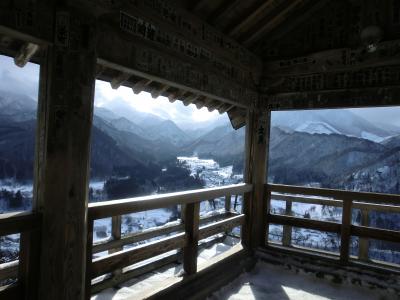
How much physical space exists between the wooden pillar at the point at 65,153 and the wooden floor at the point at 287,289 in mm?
2410

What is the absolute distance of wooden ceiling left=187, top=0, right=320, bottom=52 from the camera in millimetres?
4172

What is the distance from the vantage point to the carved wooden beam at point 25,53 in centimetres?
273

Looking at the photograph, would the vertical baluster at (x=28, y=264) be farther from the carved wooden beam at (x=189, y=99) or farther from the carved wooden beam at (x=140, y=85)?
the carved wooden beam at (x=189, y=99)

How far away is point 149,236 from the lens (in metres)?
5.76

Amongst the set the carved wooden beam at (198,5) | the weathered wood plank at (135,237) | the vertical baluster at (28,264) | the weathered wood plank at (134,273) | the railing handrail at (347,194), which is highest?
the carved wooden beam at (198,5)

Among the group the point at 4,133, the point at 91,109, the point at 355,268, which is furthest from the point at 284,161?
the point at 91,109

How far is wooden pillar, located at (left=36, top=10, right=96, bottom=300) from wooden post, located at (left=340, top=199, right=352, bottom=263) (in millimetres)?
4164

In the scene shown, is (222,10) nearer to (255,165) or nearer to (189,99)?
(189,99)

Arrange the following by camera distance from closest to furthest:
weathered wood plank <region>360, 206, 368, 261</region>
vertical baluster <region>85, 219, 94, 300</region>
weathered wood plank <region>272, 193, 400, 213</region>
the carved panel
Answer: vertical baluster <region>85, 219, 94, 300</region> < the carved panel < weathered wood plank <region>272, 193, 400, 213</region> < weathered wood plank <region>360, 206, 368, 261</region>

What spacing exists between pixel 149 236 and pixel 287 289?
2.57 meters

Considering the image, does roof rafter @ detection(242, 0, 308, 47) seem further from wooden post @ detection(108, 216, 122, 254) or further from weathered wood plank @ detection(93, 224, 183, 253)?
weathered wood plank @ detection(93, 224, 183, 253)

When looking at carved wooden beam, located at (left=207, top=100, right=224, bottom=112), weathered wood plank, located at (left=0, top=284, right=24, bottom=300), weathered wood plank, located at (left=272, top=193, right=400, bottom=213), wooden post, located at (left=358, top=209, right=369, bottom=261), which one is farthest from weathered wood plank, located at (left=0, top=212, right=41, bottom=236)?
wooden post, located at (left=358, top=209, right=369, bottom=261)

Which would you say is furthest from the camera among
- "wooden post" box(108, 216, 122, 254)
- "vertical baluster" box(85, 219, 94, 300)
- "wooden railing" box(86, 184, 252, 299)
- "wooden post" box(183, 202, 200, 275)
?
"wooden post" box(108, 216, 122, 254)

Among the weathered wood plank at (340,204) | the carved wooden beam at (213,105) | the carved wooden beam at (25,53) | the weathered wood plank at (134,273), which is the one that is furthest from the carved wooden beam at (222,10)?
the weathered wood plank at (134,273)
